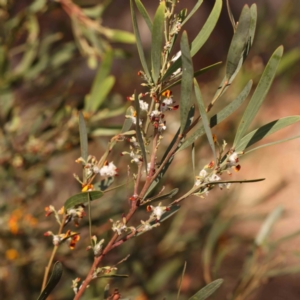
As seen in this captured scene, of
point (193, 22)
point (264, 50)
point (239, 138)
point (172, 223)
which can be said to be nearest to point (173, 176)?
point (172, 223)

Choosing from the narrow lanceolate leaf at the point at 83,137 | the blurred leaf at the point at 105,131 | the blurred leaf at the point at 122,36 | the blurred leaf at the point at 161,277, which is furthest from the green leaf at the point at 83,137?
the blurred leaf at the point at 161,277

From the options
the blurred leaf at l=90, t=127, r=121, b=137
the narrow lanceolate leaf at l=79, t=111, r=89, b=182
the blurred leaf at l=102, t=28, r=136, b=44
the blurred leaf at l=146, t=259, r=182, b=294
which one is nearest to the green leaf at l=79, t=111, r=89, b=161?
the narrow lanceolate leaf at l=79, t=111, r=89, b=182

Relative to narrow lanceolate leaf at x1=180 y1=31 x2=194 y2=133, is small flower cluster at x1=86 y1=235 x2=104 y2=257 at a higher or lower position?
lower

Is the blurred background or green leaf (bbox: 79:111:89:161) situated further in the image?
the blurred background

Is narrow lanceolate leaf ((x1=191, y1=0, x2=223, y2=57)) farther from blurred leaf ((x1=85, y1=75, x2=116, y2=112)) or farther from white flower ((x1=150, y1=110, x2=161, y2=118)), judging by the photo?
blurred leaf ((x1=85, y1=75, x2=116, y2=112))

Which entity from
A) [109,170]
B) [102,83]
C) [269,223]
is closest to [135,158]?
[109,170]

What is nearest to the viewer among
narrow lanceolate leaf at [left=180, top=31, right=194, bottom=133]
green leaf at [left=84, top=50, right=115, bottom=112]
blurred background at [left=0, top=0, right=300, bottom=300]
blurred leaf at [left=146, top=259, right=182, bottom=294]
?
narrow lanceolate leaf at [left=180, top=31, right=194, bottom=133]

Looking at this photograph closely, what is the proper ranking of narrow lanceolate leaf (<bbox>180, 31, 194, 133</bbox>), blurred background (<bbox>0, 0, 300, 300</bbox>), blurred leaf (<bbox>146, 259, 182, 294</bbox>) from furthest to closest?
1. blurred leaf (<bbox>146, 259, 182, 294</bbox>)
2. blurred background (<bbox>0, 0, 300, 300</bbox>)
3. narrow lanceolate leaf (<bbox>180, 31, 194, 133</bbox>)
